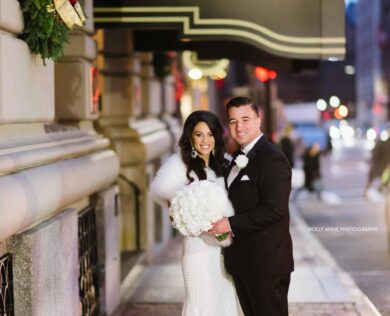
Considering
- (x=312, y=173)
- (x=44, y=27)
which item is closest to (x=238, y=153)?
(x=44, y=27)

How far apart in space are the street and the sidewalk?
0.76 ft

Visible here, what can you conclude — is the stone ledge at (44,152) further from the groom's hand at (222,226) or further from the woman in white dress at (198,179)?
the groom's hand at (222,226)

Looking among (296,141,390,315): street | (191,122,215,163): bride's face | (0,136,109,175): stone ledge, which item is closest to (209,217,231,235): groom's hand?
(191,122,215,163): bride's face

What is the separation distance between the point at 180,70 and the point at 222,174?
47.5 ft

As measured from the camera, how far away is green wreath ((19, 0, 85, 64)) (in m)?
5.59

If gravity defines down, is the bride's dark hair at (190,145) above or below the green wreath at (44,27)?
below

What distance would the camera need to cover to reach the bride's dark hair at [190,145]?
6.00 m

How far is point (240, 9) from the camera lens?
26.5ft

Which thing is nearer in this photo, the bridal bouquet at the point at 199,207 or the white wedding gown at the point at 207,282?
the bridal bouquet at the point at 199,207

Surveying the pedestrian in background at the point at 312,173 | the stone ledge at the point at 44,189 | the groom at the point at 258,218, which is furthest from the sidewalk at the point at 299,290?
the pedestrian in background at the point at 312,173

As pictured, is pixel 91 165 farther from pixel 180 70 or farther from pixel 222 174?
pixel 180 70

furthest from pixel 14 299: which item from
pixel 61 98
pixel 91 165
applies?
pixel 61 98

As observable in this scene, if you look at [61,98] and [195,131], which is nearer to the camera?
[195,131]

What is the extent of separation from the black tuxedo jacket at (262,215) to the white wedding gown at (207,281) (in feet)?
0.91
